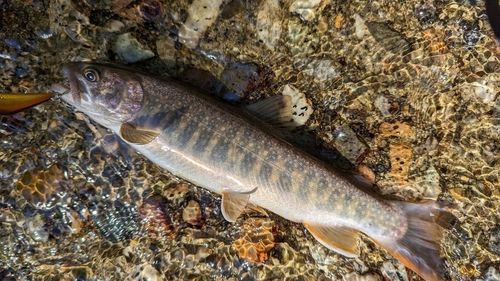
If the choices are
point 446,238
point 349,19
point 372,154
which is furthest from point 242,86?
point 446,238

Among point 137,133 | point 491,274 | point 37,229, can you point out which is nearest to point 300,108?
point 137,133

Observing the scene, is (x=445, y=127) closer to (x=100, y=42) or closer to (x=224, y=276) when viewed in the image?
(x=224, y=276)

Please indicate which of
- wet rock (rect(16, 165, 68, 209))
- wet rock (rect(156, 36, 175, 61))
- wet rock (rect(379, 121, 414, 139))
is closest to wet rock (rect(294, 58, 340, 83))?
wet rock (rect(379, 121, 414, 139))

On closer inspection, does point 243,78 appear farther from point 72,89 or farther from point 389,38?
point 72,89

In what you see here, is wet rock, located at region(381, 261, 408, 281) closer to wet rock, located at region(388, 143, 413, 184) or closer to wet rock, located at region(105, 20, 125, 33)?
wet rock, located at region(388, 143, 413, 184)

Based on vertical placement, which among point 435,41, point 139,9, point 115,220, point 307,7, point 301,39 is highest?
point 435,41

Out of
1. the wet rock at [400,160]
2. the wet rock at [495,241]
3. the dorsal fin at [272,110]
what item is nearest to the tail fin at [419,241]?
the wet rock at [400,160]
